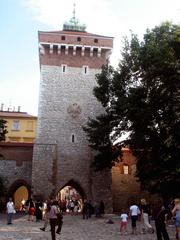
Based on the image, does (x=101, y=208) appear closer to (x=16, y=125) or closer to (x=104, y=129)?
(x=104, y=129)

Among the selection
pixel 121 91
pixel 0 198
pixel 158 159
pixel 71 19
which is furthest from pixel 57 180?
pixel 71 19

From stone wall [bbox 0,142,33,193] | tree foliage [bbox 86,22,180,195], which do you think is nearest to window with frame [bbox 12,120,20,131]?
stone wall [bbox 0,142,33,193]

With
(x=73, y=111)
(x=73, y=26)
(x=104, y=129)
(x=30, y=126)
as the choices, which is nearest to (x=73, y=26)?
(x=73, y=26)

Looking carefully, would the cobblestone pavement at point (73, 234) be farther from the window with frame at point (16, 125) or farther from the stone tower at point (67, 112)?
the window with frame at point (16, 125)

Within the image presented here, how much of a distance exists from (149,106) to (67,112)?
13.9 meters

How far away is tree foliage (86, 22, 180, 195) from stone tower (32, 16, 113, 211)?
357cm

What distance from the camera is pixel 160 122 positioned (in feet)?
79.9

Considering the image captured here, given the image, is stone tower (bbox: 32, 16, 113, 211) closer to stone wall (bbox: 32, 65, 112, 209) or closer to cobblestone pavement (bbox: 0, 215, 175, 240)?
stone wall (bbox: 32, 65, 112, 209)

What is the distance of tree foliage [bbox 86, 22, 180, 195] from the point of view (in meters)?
22.0

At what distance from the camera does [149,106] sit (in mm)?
24062

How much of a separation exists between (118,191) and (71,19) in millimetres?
18518

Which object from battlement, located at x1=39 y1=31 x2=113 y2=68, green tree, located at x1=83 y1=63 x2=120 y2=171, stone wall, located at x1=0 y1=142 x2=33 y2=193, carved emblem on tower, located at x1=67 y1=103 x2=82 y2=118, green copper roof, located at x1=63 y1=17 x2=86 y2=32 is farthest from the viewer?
green copper roof, located at x1=63 y1=17 x2=86 y2=32

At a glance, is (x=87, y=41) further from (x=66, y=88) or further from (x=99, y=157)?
(x=99, y=157)

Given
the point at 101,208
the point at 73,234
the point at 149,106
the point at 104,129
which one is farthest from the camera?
the point at 104,129
